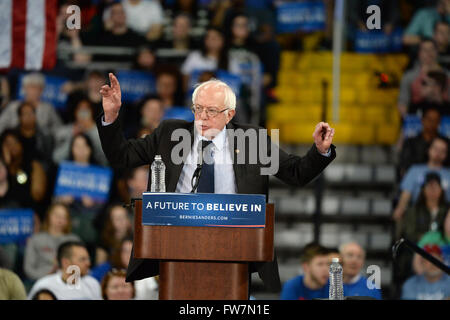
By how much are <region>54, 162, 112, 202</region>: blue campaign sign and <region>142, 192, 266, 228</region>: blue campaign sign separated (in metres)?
4.44

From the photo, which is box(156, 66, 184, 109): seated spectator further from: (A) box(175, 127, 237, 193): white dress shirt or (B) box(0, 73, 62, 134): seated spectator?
(A) box(175, 127, 237, 193): white dress shirt

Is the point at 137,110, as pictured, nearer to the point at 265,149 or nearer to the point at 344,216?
the point at 344,216

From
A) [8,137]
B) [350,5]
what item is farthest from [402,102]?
[8,137]

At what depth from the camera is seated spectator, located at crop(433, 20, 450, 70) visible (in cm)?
999

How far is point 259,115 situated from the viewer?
31.7 feet

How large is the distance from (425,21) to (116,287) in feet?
15.8

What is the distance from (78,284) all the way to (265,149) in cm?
277

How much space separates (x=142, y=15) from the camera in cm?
1032

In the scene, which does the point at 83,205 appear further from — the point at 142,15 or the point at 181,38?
the point at 142,15

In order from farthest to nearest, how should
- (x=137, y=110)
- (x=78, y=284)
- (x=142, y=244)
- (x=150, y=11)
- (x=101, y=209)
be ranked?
(x=150, y=11) < (x=137, y=110) < (x=101, y=209) < (x=78, y=284) < (x=142, y=244)

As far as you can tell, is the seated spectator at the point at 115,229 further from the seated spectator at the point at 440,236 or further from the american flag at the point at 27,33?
the seated spectator at the point at 440,236

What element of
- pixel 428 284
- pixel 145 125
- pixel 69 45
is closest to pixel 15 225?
pixel 145 125

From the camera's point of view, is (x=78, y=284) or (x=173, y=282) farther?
(x=78, y=284)

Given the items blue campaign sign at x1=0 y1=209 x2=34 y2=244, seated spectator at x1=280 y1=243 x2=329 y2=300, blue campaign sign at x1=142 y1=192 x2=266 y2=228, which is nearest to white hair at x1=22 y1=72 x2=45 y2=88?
blue campaign sign at x1=0 y1=209 x2=34 y2=244
